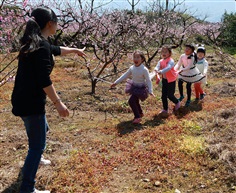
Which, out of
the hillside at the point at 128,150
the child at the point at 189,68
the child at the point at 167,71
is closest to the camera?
the hillside at the point at 128,150

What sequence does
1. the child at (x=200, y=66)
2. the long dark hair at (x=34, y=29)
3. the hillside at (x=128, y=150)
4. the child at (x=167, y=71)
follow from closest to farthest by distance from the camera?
1. the long dark hair at (x=34, y=29)
2. the hillside at (x=128, y=150)
3. the child at (x=167, y=71)
4. the child at (x=200, y=66)

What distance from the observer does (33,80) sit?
2350 mm

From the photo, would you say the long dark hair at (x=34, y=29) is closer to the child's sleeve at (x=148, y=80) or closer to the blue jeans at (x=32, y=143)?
the blue jeans at (x=32, y=143)

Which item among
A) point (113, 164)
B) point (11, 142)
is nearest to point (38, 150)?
point (113, 164)

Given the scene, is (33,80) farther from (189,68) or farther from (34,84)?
(189,68)

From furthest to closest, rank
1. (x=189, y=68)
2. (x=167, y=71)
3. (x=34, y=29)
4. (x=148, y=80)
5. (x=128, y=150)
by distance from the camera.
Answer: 1. (x=189, y=68)
2. (x=167, y=71)
3. (x=148, y=80)
4. (x=128, y=150)
5. (x=34, y=29)

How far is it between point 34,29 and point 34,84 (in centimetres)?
47

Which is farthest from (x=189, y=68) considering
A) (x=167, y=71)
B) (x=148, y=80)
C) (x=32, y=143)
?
(x=32, y=143)

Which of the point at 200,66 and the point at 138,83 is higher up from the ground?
the point at 200,66

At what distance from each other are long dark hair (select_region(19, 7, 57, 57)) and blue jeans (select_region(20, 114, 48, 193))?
0.61 metres

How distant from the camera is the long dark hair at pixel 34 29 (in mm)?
2220

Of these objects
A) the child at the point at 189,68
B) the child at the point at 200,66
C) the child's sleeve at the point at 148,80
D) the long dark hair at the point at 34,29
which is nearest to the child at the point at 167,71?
the child's sleeve at the point at 148,80

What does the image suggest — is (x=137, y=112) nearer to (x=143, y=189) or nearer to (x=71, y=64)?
(x=143, y=189)

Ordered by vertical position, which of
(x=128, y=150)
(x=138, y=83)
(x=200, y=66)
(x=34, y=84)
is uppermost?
(x=34, y=84)
